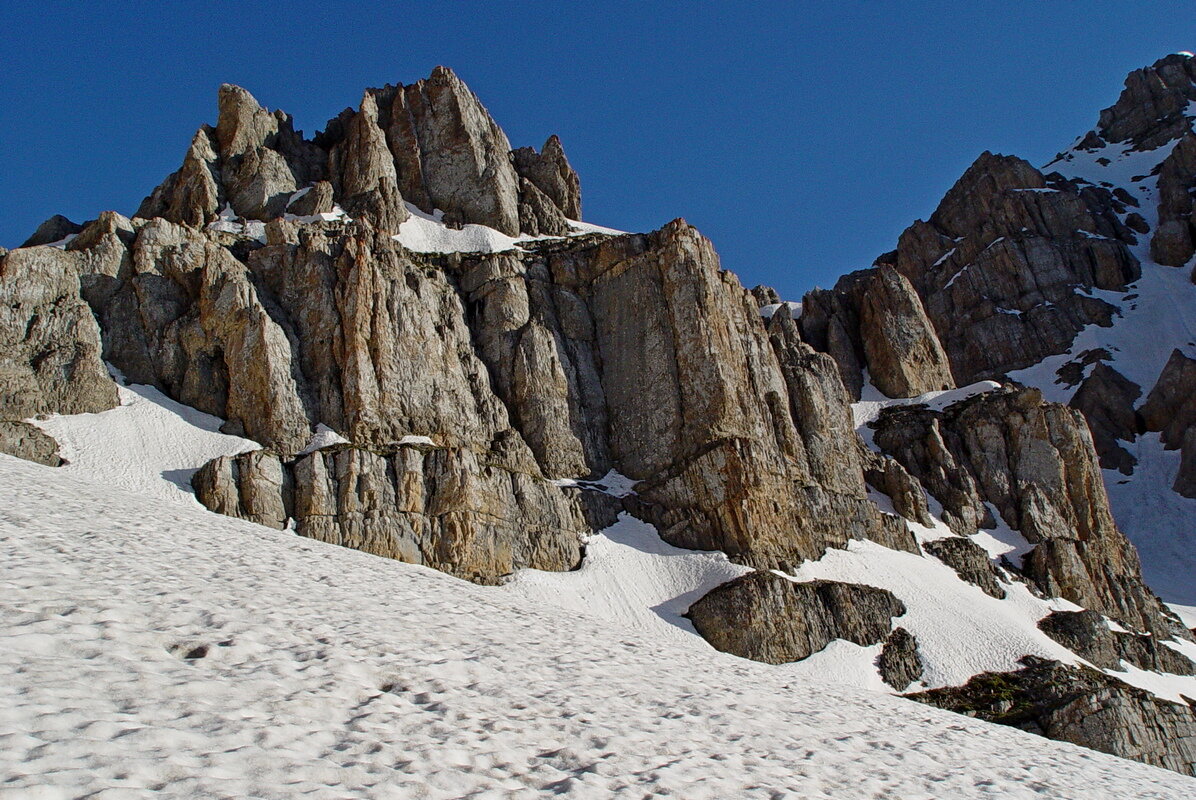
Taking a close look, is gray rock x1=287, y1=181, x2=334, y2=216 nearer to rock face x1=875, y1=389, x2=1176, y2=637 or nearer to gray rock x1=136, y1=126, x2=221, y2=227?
gray rock x1=136, y1=126, x2=221, y2=227

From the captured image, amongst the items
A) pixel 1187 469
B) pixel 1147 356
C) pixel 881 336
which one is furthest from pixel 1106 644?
pixel 1147 356

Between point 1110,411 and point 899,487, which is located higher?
point 1110,411

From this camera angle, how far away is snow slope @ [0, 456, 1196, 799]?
707 cm

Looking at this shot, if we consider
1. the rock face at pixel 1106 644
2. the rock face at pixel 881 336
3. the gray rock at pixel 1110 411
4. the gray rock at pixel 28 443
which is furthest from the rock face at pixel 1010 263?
the gray rock at pixel 28 443

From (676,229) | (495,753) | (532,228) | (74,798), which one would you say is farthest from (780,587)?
(532,228)

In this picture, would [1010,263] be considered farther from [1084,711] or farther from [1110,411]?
[1084,711]

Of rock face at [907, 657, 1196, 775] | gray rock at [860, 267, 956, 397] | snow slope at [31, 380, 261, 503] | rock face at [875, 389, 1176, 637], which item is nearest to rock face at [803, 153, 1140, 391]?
gray rock at [860, 267, 956, 397]

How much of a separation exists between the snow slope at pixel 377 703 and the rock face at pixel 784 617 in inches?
1079

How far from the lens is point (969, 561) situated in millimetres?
60469

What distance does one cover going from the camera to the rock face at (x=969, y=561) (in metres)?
58.8

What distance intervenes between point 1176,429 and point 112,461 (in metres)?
110

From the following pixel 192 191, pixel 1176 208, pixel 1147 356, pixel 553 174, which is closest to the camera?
pixel 192 191

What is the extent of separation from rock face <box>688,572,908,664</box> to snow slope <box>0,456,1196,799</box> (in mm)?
27411

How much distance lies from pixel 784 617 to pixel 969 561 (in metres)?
22.6
